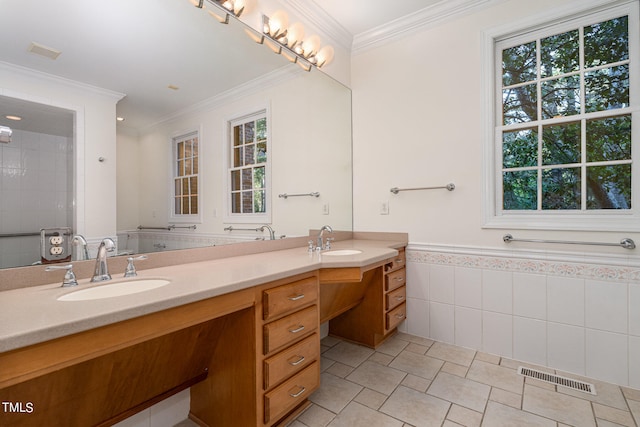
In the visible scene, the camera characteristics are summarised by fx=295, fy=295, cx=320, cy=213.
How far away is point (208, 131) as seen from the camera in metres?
1.67

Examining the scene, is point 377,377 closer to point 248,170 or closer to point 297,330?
point 297,330

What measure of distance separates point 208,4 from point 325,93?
1150mm

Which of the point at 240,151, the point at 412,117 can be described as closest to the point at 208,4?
the point at 240,151

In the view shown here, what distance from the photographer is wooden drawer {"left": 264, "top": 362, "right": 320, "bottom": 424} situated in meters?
1.29

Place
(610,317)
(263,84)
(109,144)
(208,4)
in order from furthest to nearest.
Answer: (263,84) < (610,317) < (208,4) < (109,144)

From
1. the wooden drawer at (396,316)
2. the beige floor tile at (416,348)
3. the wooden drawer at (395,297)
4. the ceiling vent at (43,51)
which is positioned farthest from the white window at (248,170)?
the beige floor tile at (416,348)

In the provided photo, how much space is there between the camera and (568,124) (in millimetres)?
1904

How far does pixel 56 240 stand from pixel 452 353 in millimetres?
2400

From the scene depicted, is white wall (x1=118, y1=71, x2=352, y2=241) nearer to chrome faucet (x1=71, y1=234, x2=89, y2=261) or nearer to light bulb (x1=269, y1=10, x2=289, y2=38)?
chrome faucet (x1=71, y1=234, x2=89, y2=261)

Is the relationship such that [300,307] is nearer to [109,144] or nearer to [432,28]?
[109,144]

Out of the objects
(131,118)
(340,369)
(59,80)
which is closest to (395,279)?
(340,369)

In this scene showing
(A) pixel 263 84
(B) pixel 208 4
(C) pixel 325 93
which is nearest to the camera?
(B) pixel 208 4

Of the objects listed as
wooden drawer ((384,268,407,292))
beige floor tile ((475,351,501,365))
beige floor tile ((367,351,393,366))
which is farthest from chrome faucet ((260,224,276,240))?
beige floor tile ((475,351,501,365))

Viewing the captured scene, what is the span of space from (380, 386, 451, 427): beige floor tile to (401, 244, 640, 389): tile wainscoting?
0.78m
